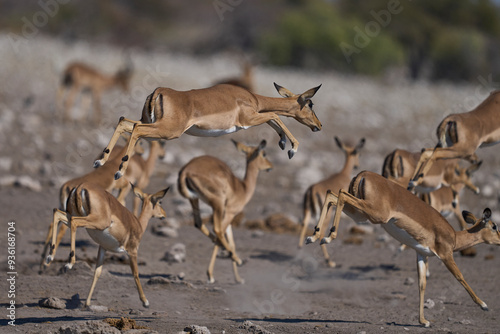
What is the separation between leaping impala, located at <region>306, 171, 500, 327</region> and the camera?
716 centimetres

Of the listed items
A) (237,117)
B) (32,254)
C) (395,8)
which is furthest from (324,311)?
(395,8)

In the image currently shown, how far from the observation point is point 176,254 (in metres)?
10.3

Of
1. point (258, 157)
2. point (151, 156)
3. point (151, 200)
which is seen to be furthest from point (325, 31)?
point (151, 200)

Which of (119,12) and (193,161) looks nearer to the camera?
(193,161)

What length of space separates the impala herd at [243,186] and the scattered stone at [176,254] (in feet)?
1.94

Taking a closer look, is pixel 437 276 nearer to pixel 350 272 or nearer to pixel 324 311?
pixel 350 272

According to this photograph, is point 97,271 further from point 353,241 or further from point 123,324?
point 353,241

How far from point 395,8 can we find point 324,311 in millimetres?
37541

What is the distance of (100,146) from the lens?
16562 mm

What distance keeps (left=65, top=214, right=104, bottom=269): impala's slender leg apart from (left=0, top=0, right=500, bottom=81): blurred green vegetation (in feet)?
80.6

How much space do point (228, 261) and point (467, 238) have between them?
149 inches

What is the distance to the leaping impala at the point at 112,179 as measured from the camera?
346 inches

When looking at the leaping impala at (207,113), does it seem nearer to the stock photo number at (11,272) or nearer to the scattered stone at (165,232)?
the stock photo number at (11,272)

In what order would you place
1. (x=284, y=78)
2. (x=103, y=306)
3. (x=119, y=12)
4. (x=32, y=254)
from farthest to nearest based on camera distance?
1. (x=119, y=12)
2. (x=284, y=78)
3. (x=32, y=254)
4. (x=103, y=306)
